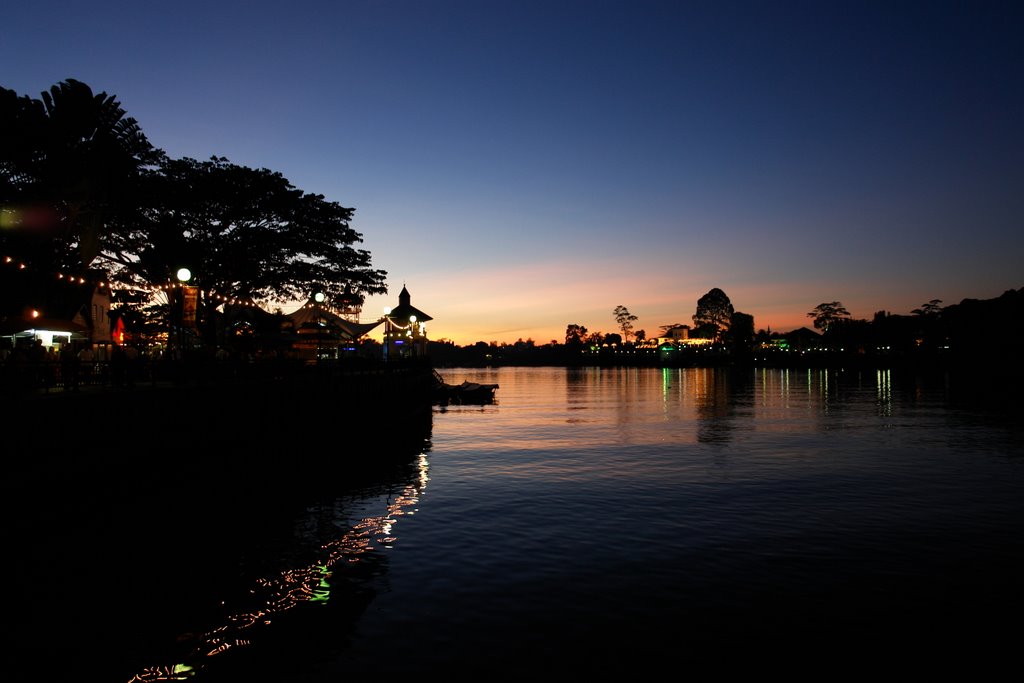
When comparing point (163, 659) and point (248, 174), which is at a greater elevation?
point (248, 174)

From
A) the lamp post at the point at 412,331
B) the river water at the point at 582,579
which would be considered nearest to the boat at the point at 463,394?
the lamp post at the point at 412,331

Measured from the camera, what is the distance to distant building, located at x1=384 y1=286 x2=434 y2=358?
5625 cm

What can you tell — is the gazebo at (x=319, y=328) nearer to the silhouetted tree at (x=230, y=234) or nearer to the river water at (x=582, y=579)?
the silhouetted tree at (x=230, y=234)

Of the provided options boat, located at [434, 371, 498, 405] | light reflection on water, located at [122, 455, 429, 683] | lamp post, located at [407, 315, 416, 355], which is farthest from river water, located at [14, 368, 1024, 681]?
boat, located at [434, 371, 498, 405]

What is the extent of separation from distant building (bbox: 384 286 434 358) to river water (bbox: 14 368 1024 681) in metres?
32.0

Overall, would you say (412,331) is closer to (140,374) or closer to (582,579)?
(140,374)

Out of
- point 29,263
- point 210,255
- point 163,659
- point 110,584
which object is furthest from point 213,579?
point 210,255

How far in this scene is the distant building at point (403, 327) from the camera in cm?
5625

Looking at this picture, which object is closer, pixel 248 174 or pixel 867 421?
pixel 248 174

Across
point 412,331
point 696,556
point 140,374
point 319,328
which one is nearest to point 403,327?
point 412,331

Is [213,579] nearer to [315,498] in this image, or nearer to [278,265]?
[315,498]

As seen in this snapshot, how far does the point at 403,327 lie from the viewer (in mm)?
59000

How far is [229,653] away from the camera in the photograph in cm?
934

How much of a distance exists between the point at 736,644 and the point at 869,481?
1645cm
